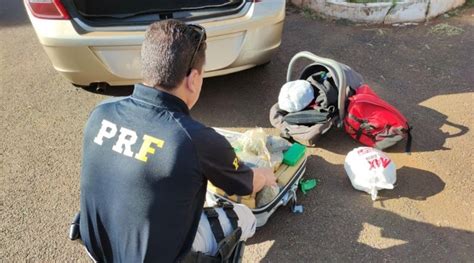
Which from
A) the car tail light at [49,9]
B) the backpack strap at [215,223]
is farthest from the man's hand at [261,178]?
the car tail light at [49,9]

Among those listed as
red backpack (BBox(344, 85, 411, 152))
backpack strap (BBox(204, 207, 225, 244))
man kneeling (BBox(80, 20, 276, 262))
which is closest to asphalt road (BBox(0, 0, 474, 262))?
red backpack (BBox(344, 85, 411, 152))

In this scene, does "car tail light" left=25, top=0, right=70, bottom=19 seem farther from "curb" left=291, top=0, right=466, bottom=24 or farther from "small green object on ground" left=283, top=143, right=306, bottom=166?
"curb" left=291, top=0, right=466, bottom=24

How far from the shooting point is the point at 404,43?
468 cm

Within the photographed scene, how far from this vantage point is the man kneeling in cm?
161

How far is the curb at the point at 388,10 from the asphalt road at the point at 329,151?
155 mm

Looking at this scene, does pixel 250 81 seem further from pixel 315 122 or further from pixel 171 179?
pixel 171 179

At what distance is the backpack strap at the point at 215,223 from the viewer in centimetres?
208

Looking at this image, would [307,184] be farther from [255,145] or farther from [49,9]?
[49,9]

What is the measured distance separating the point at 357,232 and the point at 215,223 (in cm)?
98

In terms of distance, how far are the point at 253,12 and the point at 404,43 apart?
2.15m

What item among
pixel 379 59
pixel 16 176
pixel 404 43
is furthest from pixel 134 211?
pixel 404 43

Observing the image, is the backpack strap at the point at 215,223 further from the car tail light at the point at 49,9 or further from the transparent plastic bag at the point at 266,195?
the car tail light at the point at 49,9

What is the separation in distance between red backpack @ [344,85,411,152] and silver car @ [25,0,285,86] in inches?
33.4

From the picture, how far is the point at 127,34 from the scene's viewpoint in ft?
10.3
